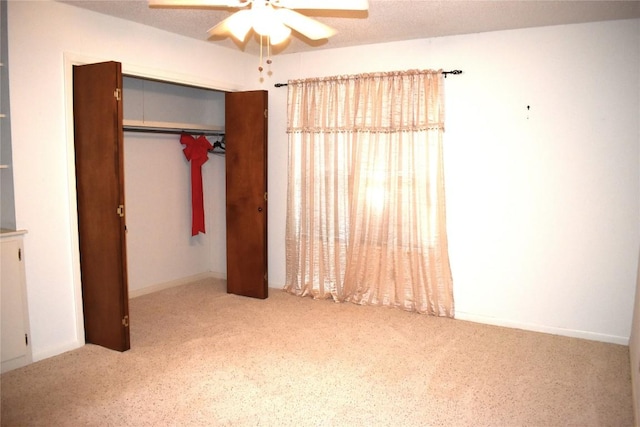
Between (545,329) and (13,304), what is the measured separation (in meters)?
3.92

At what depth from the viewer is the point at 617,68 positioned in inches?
143

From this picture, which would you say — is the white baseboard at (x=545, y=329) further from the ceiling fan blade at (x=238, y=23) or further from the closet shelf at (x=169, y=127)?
the closet shelf at (x=169, y=127)

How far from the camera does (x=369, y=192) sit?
4570mm

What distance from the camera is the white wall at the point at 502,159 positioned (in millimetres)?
3359

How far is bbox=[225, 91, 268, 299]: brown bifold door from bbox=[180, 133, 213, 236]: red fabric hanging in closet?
51 cm

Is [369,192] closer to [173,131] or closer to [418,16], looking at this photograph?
[418,16]

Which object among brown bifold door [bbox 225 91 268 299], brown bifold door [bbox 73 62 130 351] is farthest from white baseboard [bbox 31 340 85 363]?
brown bifold door [bbox 225 91 268 299]

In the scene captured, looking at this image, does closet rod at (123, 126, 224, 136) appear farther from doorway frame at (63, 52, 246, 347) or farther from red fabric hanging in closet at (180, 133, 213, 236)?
doorway frame at (63, 52, 246, 347)

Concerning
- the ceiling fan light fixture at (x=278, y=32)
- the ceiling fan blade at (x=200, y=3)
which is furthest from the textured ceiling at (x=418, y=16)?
the ceiling fan blade at (x=200, y=3)

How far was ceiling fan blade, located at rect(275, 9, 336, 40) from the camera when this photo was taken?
99.7 inches

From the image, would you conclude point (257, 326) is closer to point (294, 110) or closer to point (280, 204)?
point (280, 204)

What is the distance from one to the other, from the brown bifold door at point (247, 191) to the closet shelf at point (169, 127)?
352mm

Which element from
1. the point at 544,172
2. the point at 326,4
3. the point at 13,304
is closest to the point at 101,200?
the point at 13,304

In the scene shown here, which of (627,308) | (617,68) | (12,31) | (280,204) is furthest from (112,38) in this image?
(627,308)
